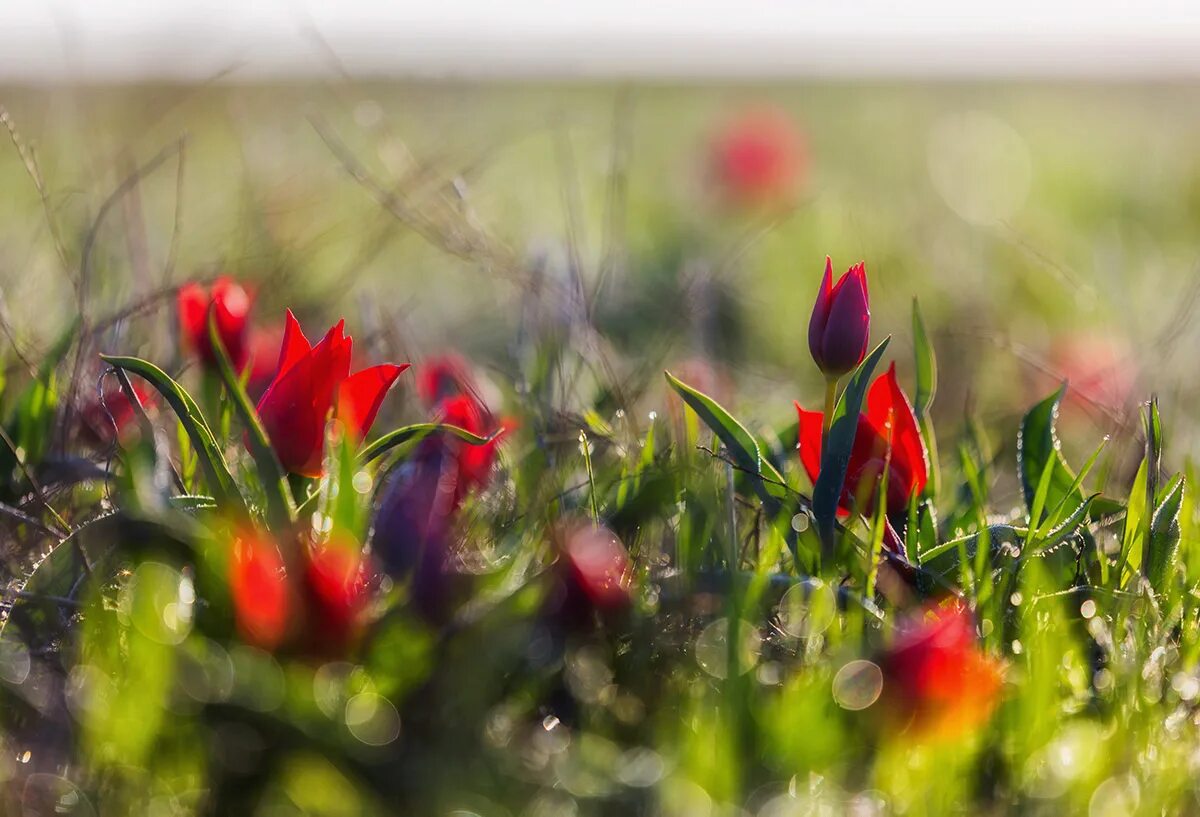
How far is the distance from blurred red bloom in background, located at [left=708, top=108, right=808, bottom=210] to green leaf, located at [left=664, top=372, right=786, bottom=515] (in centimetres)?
274

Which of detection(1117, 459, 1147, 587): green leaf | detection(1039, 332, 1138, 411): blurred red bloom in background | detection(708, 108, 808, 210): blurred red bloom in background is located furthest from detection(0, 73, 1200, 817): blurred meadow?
detection(708, 108, 808, 210): blurred red bloom in background

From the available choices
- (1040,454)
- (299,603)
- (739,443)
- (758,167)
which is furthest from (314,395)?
(758,167)

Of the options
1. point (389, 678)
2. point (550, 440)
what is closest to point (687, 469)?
point (550, 440)

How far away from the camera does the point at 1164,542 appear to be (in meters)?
1.18

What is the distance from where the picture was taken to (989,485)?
54.2 inches

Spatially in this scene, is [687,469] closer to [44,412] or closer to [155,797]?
[155,797]

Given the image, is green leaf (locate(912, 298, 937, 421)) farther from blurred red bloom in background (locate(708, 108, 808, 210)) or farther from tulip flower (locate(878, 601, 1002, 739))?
blurred red bloom in background (locate(708, 108, 808, 210))

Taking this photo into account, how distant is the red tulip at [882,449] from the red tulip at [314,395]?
349 millimetres

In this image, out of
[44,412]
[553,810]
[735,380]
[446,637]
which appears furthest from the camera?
[735,380]

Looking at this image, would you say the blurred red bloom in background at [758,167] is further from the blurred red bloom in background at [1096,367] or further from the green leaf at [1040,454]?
the green leaf at [1040,454]

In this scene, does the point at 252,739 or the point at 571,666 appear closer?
the point at 252,739

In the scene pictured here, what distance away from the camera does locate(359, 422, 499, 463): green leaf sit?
109cm

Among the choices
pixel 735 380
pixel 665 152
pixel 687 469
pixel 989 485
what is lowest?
pixel 665 152

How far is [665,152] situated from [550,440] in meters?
5.73
